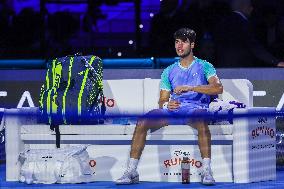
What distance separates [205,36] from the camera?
35.2 ft

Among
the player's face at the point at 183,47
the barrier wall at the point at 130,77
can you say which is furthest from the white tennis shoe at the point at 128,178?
the barrier wall at the point at 130,77

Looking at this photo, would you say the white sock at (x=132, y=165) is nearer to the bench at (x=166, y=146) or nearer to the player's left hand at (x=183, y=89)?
the bench at (x=166, y=146)

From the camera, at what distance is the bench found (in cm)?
822

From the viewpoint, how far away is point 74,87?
336 inches

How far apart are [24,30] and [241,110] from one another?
12.6 feet

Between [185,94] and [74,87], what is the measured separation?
95 centimetres

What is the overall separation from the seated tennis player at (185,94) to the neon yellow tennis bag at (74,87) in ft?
1.67

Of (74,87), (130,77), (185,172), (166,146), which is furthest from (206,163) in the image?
(130,77)

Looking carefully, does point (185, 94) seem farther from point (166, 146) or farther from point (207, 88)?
point (166, 146)

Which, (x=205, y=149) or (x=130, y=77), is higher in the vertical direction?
(x=130, y=77)

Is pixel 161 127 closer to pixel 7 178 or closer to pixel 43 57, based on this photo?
pixel 7 178

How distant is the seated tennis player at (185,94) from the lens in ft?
26.1

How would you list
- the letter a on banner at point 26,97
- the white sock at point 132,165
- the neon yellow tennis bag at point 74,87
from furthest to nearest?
the letter a on banner at point 26,97 → the neon yellow tennis bag at point 74,87 → the white sock at point 132,165

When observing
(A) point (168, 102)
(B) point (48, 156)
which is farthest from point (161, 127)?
(B) point (48, 156)
